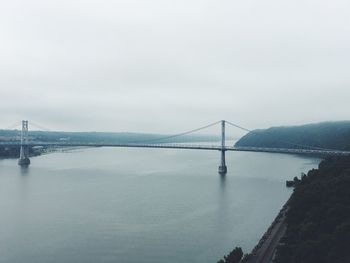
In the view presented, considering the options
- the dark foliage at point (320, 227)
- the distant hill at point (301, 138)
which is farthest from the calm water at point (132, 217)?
the distant hill at point (301, 138)

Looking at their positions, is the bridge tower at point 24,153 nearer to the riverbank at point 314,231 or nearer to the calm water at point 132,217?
the calm water at point 132,217

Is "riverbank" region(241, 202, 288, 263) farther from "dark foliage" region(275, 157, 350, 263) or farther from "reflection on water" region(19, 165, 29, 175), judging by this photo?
"reflection on water" region(19, 165, 29, 175)

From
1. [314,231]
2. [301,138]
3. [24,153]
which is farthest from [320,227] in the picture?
[301,138]

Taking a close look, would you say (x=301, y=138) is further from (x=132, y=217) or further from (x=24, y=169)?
(x=132, y=217)

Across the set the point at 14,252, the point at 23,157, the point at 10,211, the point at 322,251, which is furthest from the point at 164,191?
the point at 23,157

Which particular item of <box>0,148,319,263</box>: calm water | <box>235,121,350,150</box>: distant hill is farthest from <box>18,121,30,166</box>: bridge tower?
<box>235,121,350,150</box>: distant hill
